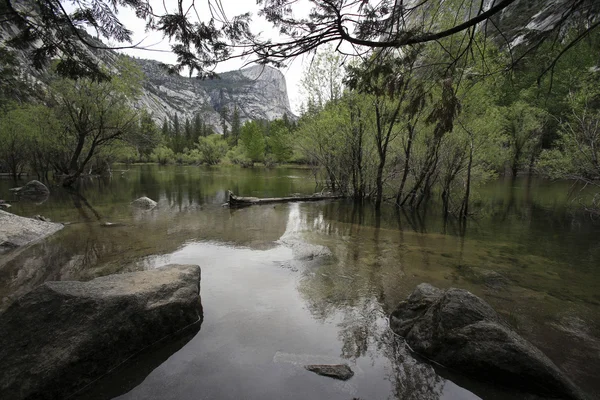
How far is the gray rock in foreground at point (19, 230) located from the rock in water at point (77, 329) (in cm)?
669

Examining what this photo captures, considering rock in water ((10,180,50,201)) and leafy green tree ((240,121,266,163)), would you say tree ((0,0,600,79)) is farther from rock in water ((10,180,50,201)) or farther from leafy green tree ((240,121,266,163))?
leafy green tree ((240,121,266,163))

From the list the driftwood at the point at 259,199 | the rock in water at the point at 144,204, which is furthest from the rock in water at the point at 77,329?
the rock in water at the point at 144,204

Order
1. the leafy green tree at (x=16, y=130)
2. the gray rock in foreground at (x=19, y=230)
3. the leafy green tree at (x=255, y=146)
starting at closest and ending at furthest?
the gray rock in foreground at (x=19, y=230), the leafy green tree at (x=16, y=130), the leafy green tree at (x=255, y=146)

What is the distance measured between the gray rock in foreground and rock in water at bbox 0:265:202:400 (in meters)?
6.69

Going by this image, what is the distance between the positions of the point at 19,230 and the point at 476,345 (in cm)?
1286

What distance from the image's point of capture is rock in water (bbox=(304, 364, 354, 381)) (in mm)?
4020

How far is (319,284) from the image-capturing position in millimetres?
6891

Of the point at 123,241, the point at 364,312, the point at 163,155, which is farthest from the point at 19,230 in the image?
the point at 163,155

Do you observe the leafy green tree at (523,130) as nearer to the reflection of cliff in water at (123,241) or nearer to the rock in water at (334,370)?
the reflection of cliff in water at (123,241)

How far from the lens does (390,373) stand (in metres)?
4.12

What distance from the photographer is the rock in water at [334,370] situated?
4020 millimetres

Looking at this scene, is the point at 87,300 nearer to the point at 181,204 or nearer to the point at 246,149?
the point at 181,204

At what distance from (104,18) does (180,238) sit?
285 inches

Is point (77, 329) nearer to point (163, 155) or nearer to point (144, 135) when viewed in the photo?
point (144, 135)
